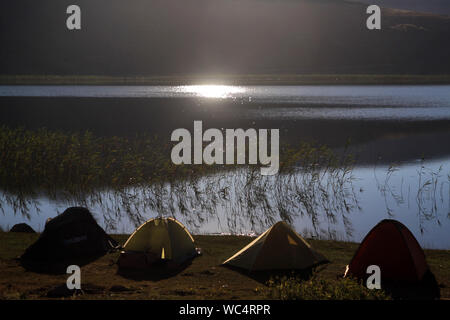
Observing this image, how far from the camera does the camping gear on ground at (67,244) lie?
1211 centimetres

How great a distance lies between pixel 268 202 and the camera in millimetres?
20125

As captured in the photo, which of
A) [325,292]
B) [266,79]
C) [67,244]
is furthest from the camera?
[266,79]

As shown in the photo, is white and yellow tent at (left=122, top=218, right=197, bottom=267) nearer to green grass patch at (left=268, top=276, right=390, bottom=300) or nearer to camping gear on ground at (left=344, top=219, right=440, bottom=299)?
green grass patch at (left=268, top=276, right=390, bottom=300)

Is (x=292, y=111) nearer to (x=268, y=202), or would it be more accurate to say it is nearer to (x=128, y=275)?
(x=268, y=202)

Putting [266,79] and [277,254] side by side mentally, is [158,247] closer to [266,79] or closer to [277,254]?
[277,254]

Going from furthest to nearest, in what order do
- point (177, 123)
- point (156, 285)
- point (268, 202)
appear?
point (177, 123)
point (268, 202)
point (156, 285)

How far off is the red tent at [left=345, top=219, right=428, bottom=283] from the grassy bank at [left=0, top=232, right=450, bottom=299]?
0.48 meters

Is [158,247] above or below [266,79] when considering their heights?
below

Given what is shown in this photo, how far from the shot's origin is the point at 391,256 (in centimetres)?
1114

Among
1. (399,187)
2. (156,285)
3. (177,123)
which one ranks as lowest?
(156,285)

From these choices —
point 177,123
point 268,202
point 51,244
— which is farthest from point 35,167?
point 177,123

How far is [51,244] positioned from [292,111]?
49579 mm

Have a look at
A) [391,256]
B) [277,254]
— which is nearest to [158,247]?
[277,254]

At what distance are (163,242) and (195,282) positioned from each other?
5.78 feet
